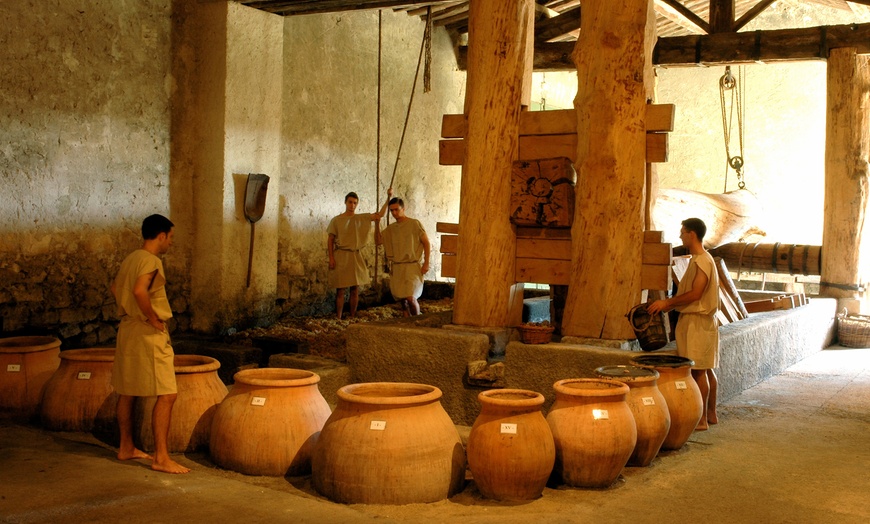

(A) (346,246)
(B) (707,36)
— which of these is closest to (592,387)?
(A) (346,246)

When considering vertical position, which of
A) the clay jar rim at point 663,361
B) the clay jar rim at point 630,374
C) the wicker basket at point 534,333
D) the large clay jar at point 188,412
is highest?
the wicker basket at point 534,333

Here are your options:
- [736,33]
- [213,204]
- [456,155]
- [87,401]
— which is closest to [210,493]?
[87,401]

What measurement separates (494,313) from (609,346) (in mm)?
850

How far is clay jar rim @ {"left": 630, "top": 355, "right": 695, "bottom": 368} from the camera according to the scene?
5077mm

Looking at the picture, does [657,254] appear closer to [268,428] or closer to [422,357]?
[422,357]

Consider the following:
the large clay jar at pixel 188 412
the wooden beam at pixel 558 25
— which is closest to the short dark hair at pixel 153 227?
the large clay jar at pixel 188 412

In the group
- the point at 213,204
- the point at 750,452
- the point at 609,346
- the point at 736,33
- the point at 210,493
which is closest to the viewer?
the point at 210,493

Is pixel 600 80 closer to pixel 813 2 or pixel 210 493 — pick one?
pixel 210 493

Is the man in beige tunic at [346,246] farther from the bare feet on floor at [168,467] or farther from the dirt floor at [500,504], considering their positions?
the bare feet on floor at [168,467]

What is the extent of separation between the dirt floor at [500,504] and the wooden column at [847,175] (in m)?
4.69

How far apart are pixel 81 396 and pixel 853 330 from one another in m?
8.12

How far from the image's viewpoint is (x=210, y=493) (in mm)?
3979

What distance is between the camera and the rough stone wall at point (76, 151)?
6855 millimetres

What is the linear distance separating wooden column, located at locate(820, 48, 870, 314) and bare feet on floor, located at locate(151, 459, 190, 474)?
313 inches
